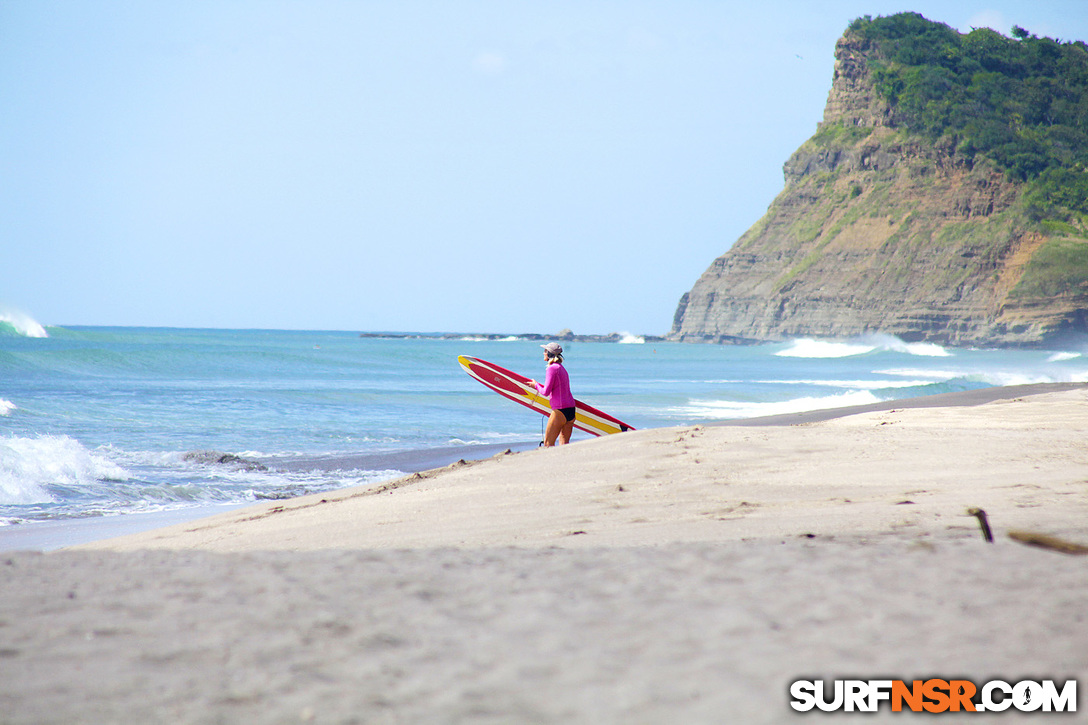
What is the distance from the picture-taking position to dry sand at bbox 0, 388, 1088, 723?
2.27 m

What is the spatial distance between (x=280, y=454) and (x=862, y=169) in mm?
82602

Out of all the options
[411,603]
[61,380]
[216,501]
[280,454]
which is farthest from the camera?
[61,380]

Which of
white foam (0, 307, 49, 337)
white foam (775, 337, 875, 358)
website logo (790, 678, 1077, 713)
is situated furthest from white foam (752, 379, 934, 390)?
white foam (0, 307, 49, 337)

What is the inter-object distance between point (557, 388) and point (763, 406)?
45.4 ft

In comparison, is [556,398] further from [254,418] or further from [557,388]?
[254,418]

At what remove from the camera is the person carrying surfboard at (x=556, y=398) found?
9305mm

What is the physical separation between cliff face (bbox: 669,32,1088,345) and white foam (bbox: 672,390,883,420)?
5566 cm

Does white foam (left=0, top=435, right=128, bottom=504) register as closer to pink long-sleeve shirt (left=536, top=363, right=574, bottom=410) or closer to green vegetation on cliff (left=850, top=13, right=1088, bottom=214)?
pink long-sleeve shirt (left=536, top=363, right=574, bottom=410)

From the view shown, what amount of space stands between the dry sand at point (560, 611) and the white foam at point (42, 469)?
4.86 meters

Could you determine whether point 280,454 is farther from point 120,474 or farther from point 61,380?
point 61,380

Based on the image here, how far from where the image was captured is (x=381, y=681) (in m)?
2.39

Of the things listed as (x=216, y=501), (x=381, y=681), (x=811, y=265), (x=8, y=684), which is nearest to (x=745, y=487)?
(x=381, y=681)

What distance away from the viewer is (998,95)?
84000 mm

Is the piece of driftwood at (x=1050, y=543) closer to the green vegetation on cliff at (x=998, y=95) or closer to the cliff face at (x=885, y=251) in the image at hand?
the cliff face at (x=885, y=251)
